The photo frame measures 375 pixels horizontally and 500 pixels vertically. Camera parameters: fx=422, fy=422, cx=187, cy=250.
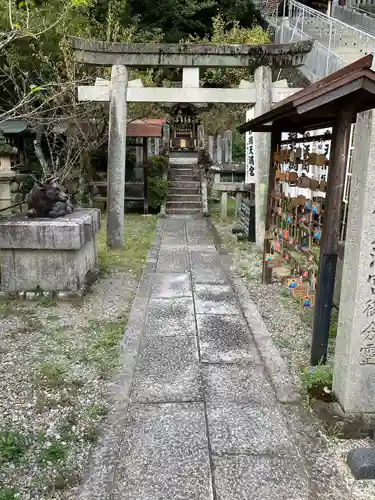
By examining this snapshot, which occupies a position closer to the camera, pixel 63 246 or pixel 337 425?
pixel 337 425

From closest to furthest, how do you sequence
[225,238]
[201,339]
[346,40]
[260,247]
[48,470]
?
[48,470]
[201,339]
[260,247]
[225,238]
[346,40]

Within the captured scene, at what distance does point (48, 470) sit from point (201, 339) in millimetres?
2288

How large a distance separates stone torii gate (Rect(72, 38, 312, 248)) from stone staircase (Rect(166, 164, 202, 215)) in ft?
19.7

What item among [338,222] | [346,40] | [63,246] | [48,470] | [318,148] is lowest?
[48,470]

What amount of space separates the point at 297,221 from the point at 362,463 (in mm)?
3273

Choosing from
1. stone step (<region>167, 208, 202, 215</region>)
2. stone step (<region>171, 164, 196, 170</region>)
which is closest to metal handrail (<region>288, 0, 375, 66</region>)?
stone step (<region>167, 208, 202, 215</region>)

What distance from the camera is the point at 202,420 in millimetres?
3213

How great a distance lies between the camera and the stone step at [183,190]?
15656mm

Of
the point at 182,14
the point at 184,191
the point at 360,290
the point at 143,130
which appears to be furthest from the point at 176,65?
the point at 182,14

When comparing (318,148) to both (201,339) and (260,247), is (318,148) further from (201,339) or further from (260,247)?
(201,339)

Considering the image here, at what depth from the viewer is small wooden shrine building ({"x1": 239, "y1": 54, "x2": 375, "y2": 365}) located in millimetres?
3179

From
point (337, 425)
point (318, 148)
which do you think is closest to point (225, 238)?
point (318, 148)

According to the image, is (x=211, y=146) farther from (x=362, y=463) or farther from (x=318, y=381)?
(x=362, y=463)

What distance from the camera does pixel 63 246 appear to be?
577cm
